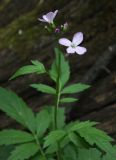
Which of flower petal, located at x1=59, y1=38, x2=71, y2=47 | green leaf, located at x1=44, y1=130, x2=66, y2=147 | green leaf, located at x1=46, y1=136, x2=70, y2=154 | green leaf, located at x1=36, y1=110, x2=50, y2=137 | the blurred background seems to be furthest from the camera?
the blurred background

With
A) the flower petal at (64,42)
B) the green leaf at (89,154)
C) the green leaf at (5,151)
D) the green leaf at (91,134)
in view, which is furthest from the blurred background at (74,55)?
the flower petal at (64,42)

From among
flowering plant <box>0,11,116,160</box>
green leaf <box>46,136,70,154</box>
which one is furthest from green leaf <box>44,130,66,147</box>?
green leaf <box>46,136,70,154</box>

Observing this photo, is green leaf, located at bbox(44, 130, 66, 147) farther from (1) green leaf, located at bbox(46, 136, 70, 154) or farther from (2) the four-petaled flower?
(2) the four-petaled flower

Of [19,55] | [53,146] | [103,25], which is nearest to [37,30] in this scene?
[19,55]

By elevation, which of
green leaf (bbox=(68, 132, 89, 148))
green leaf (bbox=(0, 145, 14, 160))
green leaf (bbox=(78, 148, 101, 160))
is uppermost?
green leaf (bbox=(0, 145, 14, 160))

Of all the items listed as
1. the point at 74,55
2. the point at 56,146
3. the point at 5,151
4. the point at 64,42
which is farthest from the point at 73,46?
the point at 74,55

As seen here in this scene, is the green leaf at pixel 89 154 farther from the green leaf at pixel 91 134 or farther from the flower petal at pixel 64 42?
the flower petal at pixel 64 42

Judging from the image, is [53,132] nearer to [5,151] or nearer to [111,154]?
[111,154]
